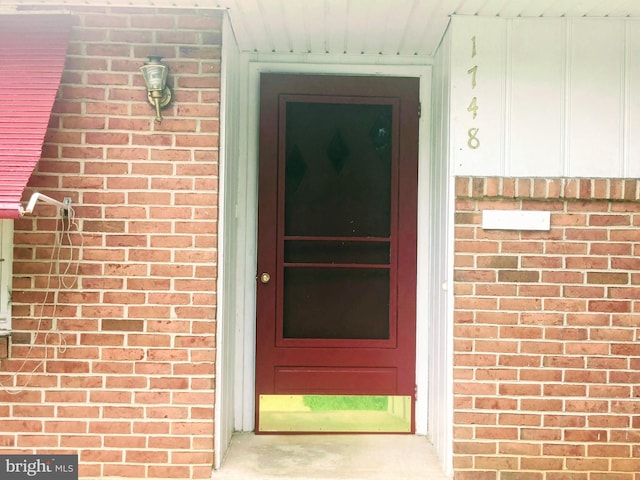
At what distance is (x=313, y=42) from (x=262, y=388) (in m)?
2.27

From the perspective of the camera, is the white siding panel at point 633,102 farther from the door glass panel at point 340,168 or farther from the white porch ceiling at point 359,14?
the door glass panel at point 340,168

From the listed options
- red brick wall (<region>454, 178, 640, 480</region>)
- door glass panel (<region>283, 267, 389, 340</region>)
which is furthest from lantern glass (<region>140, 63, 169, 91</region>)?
red brick wall (<region>454, 178, 640, 480</region>)

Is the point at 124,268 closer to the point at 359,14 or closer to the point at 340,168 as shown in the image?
the point at 340,168

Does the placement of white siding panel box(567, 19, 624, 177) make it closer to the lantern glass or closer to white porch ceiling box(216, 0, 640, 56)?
white porch ceiling box(216, 0, 640, 56)

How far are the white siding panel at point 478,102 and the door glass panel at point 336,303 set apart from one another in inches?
38.1

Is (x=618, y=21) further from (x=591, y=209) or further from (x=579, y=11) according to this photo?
(x=591, y=209)

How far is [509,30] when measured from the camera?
9.71ft

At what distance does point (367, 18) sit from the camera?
299cm

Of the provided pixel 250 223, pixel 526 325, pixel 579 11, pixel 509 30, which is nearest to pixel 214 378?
pixel 250 223

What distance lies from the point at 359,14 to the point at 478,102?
826mm

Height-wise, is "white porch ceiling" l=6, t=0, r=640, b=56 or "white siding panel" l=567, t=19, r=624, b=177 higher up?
"white porch ceiling" l=6, t=0, r=640, b=56

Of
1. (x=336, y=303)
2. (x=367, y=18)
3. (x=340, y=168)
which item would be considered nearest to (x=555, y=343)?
(x=336, y=303)

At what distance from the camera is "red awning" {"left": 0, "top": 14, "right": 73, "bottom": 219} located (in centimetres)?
250

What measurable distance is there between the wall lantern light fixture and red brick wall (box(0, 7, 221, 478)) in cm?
5
